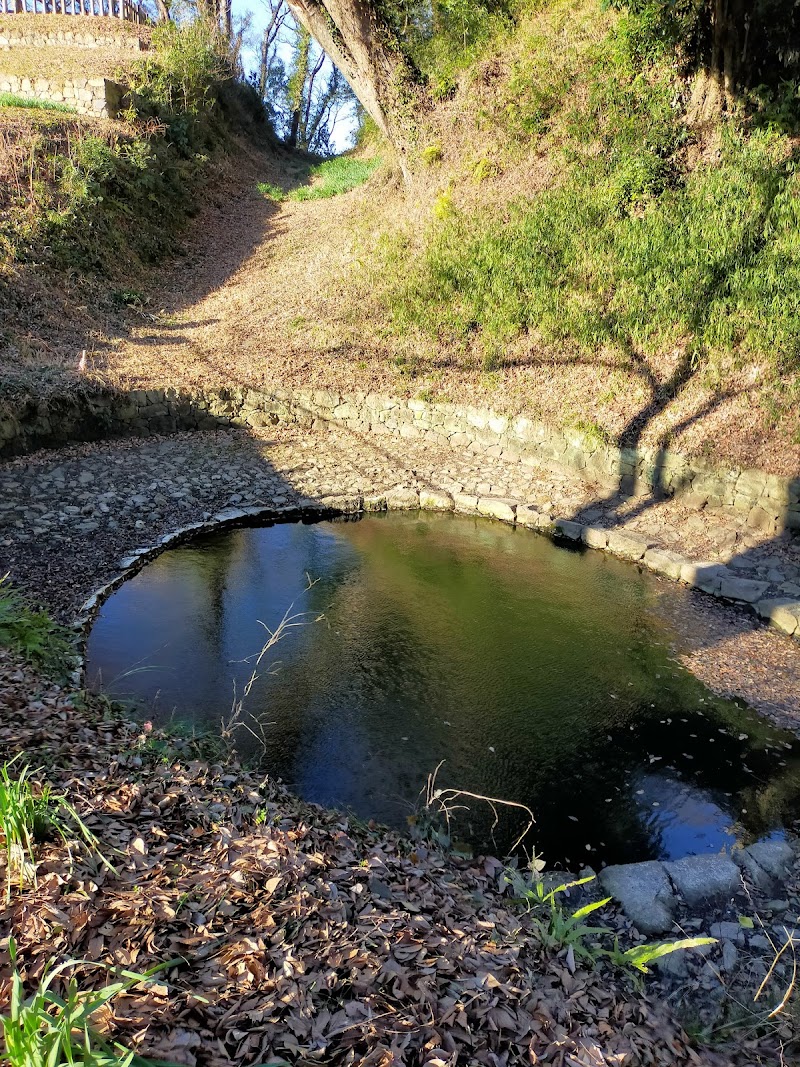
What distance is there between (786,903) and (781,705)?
80.7 inches

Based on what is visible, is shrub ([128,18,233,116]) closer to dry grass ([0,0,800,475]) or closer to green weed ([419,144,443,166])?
dry grass ([0,0,800,475])

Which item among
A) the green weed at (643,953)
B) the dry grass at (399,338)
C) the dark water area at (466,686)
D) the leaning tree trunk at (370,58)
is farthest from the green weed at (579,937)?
the leaning tree trunk at (370,58)

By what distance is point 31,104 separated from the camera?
1509cm

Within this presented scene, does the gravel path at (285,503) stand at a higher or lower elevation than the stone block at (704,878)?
higher

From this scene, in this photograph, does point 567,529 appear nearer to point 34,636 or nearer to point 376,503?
point 376,503

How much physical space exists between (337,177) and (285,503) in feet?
54.1

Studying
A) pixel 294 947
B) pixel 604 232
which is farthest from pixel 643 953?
pixel 604 232

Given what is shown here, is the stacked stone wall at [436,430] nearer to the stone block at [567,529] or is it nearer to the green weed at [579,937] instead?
the stone block at [567,529]

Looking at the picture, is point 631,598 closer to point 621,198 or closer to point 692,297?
point 692,297

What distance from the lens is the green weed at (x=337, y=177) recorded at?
1934 cm

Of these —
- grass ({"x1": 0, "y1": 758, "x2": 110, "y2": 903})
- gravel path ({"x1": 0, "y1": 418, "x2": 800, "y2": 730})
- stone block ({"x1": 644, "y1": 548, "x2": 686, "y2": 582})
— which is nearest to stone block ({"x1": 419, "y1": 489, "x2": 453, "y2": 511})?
gravel path ({"x1": 0, "y1": 418, "x2": 800, "y2": 730})

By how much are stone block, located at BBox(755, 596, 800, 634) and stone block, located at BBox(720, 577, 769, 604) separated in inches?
4.2

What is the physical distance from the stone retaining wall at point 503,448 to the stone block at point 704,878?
10.6 ft

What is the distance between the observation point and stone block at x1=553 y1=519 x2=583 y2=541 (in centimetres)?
808
